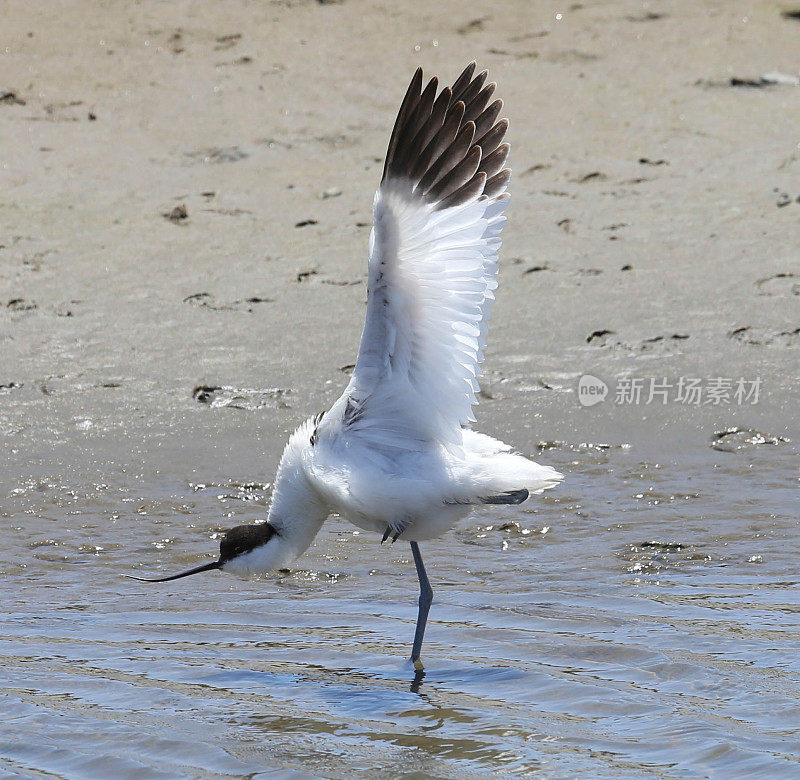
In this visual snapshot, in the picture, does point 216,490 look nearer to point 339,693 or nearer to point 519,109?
point 339,693

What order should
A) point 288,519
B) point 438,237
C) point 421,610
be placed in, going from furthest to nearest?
1. point 288,519
2. point 421,610
3. point 438,237

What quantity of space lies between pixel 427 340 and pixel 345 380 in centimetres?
308

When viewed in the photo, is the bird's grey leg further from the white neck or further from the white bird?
the white neck

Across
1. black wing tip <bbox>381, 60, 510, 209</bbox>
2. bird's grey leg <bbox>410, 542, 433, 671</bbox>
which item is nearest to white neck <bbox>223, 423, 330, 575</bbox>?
bird's grey leg <bbox>410, 542, 433, 671</bbox>

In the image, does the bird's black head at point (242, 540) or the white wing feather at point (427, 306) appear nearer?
the white wing feather at point (427, 306)

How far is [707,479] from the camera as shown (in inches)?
271

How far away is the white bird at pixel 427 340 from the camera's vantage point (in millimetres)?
4680

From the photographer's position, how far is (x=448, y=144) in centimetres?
477

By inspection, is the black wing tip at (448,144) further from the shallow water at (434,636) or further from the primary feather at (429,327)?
the shallow water at (434,636)

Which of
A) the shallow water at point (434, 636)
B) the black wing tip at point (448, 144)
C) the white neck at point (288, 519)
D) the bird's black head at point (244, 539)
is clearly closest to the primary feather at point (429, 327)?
the black wing tip at point (448, 144)

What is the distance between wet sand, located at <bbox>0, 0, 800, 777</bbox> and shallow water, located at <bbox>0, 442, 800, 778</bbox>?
0.02 m

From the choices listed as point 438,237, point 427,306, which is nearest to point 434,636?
point 427,306

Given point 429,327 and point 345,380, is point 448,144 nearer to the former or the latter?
point 429,327

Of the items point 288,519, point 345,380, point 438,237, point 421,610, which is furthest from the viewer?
point 345,380
